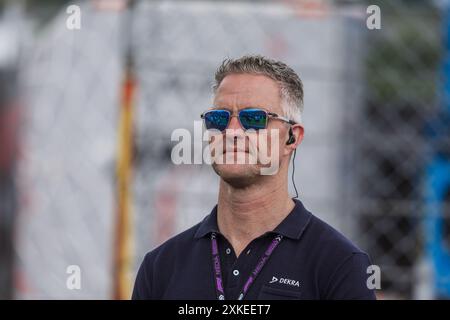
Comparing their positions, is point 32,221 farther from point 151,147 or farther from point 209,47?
point 209,47

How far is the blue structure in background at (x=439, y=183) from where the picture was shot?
166 inches

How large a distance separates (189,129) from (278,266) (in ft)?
9.51

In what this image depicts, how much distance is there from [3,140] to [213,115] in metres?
3.38

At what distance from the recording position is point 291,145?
1381 mm

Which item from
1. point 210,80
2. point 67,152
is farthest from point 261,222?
point 67,152

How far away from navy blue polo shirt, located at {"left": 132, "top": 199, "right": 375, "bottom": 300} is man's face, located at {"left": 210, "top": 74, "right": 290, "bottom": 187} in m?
0.10

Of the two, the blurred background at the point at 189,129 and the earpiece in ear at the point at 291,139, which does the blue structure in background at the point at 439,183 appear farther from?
the earpiece in ear at the point at 291,139

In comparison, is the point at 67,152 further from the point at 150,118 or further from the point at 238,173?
the point at 238,173

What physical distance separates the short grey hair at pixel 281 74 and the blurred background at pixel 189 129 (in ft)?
8.58

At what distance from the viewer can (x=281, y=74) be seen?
52.7 inches

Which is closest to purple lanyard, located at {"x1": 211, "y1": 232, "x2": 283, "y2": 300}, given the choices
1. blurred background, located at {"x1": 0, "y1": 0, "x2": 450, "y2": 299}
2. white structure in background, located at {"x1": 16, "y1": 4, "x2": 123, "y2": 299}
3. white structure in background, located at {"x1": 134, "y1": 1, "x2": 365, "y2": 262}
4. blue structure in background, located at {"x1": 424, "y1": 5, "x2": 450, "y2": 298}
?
blurred background, located at {"x1": 0, "y1": 0, "x2": 450, "y2": 299}

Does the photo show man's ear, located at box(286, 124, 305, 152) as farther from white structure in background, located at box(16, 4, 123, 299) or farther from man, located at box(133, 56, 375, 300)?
white structure in background, located at box(16, 4, 123, 299)

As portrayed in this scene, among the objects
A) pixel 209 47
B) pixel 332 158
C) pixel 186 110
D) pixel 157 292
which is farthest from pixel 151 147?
pixel 157 292

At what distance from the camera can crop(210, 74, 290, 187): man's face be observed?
4.35ft
